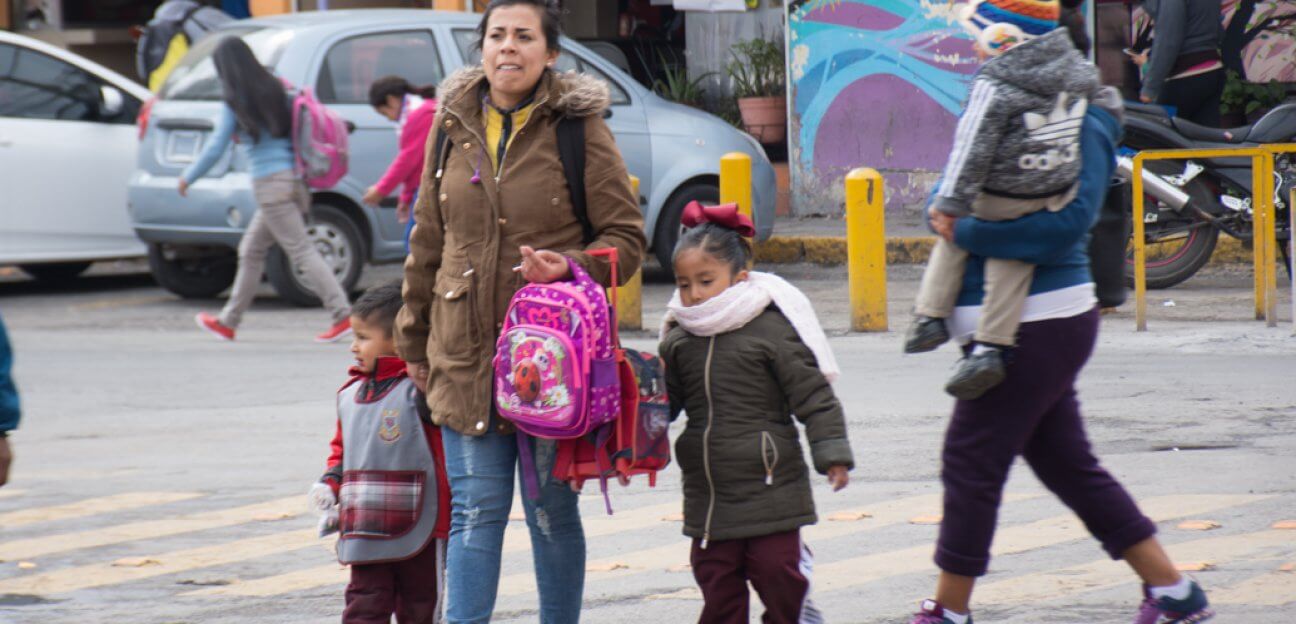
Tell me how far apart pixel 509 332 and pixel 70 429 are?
5.01 meters

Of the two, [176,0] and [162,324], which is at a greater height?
[176,0]

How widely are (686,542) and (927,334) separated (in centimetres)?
185

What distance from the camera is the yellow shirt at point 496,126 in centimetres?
442

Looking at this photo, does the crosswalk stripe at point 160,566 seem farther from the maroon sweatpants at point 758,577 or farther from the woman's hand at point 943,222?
the woman's hand at point 943,222

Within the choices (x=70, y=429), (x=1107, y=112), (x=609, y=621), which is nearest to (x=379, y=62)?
(x=70, y=429)

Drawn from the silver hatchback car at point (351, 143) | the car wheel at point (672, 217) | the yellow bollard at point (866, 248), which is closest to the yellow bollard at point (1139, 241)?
the yellow bollard at point (866, 248)

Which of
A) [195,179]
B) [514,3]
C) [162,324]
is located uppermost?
[514,3]

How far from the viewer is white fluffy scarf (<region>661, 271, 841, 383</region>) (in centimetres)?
449

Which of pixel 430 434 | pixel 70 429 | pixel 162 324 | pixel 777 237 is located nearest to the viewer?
pixel 430 434

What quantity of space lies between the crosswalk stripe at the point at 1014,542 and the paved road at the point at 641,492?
13mm

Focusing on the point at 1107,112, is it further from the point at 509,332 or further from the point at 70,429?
the point at 70,429

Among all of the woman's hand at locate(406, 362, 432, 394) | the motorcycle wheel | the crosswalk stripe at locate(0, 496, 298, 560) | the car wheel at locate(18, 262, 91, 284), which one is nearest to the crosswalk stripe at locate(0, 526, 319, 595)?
the crosswalk stripe at locate(0, 496, 298, 560)

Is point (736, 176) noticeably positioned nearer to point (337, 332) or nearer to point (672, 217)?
point (672, 217)

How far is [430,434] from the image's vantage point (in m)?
4.75
